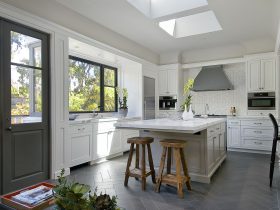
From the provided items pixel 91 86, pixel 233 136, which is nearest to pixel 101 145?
pixel 91 86

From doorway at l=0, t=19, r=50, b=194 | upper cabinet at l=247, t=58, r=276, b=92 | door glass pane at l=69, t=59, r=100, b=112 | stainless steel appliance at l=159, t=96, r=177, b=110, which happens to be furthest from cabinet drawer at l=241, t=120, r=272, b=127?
doorway at l=0, t=19, r=50, b=194

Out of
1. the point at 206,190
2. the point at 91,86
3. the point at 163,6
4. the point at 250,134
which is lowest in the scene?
the point at 206,190

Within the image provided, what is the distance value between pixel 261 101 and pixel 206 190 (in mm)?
3424

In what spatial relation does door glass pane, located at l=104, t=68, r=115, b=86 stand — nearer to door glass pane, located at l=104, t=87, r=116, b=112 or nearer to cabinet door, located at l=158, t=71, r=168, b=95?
door glass pane, located at l=104, t=87, r=116, b=112

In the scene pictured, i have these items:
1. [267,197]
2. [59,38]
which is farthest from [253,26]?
[59,38]

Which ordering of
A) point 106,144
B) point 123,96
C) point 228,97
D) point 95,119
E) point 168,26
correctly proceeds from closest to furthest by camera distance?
point 95,119 → point 106,144 → point 168,26 → point 123,96 → point 228,97

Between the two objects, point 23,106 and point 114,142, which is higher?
point 23,106

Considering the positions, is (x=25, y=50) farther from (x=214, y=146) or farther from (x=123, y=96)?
(x=214, y=146)

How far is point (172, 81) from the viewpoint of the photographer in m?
6.45

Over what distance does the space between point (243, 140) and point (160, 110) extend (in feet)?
8.11

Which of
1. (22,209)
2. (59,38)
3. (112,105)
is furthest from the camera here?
(112,105)

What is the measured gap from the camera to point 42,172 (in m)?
3.19

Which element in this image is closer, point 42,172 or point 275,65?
point 42,172

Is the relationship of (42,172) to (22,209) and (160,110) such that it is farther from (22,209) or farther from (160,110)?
(160,110)
